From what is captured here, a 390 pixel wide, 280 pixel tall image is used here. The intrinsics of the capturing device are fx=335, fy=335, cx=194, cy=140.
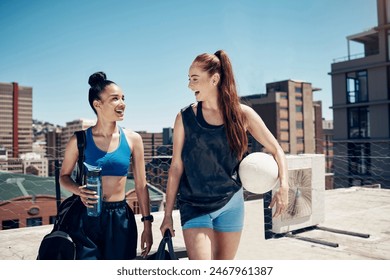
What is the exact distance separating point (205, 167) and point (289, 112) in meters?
65.3

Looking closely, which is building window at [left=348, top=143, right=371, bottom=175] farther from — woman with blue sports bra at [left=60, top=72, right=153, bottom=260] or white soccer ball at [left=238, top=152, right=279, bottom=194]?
woman with blue sports bra at [left=60, top=72, right=153, bottom=260]

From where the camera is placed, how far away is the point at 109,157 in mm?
2271

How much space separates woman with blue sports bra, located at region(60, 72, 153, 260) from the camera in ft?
7.28

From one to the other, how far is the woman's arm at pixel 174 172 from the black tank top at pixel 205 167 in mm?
33

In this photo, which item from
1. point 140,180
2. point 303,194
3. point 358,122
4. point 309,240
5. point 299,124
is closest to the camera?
point 140,180

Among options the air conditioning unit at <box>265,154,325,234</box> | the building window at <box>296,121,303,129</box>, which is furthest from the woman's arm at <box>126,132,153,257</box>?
the building window at <box>296,121,303,129</box>

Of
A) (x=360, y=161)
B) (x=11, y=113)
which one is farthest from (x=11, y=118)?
(x=360, y=161)

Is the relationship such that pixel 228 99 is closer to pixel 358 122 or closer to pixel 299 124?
pixel 358 122

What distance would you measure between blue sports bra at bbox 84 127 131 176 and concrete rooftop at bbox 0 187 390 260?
1979 millimetres

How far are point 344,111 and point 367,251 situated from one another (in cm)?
2699

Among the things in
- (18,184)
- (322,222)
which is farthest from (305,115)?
(322,222)

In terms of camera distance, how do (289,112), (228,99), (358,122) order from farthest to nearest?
(289,112)
(358,122)
(228,99)
